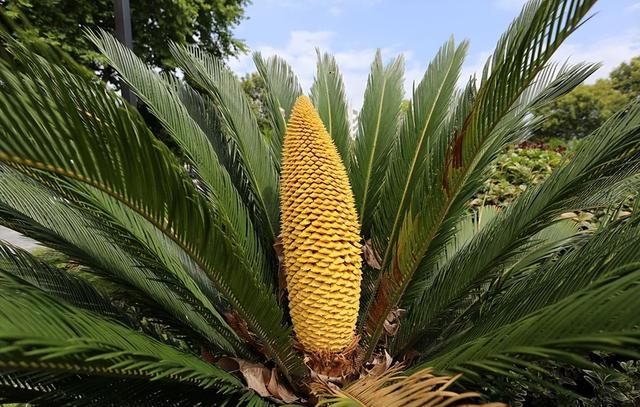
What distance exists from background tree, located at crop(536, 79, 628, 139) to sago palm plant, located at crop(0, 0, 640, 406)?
26026 mm

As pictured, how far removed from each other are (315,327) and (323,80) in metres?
1.74

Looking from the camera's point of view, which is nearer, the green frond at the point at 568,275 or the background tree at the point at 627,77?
the green frond at the point at 568,275

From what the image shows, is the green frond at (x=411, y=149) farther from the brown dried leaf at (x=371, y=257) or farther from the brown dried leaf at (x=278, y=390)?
the brown dried leaf at (x=278, y=390)

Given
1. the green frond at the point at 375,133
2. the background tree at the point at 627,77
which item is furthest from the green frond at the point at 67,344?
the background tree at the point at 627,77

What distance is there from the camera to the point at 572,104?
84.1 ft

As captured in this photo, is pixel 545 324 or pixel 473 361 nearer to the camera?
pixel 545 324

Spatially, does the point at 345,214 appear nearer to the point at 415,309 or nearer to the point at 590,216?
the point at 415,309

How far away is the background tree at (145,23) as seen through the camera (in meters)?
9.85

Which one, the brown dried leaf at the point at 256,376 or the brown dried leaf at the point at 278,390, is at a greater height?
the brown dried leaf at the point at 256,376

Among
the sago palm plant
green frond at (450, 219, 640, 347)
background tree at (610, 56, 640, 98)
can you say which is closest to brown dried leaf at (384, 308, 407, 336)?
the sago palm plant

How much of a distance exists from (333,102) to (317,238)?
4.52 feet

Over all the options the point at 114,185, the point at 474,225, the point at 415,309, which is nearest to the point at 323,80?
the point at 474,225

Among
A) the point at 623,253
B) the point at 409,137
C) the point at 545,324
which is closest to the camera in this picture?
the point at 545,324

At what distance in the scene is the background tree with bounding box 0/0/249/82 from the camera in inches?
388
